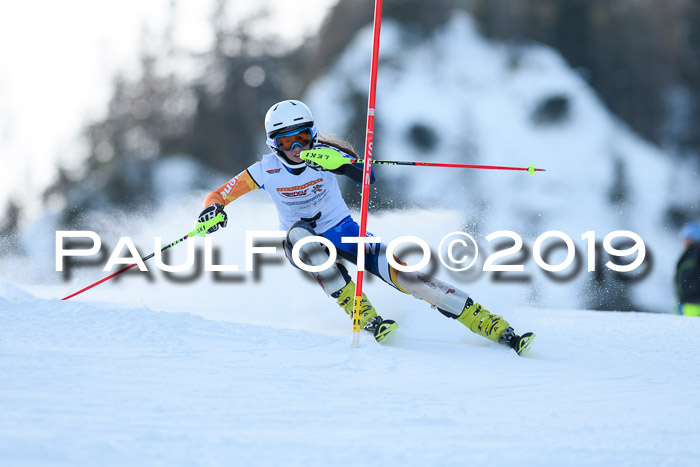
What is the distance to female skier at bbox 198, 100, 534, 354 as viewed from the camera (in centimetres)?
369

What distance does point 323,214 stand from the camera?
4.08 m

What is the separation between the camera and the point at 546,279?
61.1ft

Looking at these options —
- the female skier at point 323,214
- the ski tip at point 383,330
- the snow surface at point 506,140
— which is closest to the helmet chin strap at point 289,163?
the female skier at point 323,214

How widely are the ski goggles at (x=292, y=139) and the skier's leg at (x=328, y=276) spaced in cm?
45

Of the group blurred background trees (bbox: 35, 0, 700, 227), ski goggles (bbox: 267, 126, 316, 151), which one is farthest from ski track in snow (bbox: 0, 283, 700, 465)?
blurred background trees (bbox: 35, 0, 700, 227)

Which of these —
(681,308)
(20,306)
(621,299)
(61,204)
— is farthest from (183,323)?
(61,204)

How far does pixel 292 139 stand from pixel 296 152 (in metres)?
0.08

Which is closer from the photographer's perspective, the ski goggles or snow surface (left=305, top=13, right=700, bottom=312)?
the ski goggles

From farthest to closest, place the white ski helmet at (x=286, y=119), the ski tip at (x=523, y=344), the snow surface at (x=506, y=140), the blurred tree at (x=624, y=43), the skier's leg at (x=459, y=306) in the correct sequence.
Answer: the blurred tree at (x=624, y=43) < the snow surface at (x=506, y=140) < the white ski helmet at (x=286, y=119) < the skier's leg at (x=459, y=306) < the ski tip at (x=523, y=344)

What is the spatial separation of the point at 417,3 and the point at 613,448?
79.8ft

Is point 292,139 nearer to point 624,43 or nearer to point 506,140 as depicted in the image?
point 506,140

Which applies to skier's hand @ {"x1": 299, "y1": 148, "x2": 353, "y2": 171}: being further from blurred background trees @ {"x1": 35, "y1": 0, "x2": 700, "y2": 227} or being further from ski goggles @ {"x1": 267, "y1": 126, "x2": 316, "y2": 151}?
blurred background trees @ {"x1": 35, "y1": 0, "x2": 700, "y2": 227}

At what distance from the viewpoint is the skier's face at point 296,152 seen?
388 cm

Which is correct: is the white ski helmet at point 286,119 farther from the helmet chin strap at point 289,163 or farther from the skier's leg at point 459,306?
the skier's leg at point 459,306
